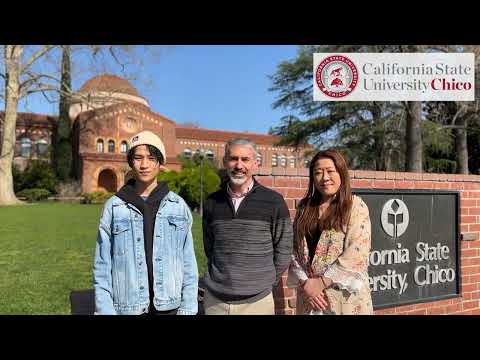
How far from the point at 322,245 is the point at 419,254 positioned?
1.81 metres

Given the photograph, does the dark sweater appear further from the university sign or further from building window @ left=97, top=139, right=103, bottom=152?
building window @ left=97, top=139, right=103, bottom=152

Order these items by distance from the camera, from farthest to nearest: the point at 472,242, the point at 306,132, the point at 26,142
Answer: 1. the point at 26,142
2. the point at 306,132
3. the point at 472,242

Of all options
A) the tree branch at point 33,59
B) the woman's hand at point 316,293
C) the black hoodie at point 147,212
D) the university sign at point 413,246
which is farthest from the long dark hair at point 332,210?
the tree branch at point 33,59

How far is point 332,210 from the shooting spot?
8.22 feet

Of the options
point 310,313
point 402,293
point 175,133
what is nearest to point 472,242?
point 402,293

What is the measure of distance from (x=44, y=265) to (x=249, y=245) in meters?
5.87

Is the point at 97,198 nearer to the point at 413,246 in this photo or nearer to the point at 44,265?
the point at 44,265

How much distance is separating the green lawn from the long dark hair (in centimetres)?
332

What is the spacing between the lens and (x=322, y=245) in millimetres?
2502

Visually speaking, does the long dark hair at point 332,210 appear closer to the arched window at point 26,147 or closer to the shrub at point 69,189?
the shrub at point 69,189

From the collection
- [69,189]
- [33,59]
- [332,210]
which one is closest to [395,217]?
[332,210]

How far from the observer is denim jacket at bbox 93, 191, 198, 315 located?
2.23 m

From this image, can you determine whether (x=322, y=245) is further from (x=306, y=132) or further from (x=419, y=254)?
(x=306, y=132)

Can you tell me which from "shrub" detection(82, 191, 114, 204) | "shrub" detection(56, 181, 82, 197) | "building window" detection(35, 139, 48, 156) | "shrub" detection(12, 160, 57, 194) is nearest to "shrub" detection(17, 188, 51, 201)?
"shrub" detection(12, 160, 57, 194)
